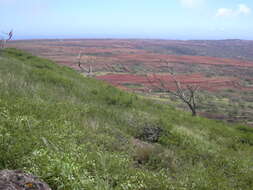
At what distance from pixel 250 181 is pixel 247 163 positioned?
1.10 metres

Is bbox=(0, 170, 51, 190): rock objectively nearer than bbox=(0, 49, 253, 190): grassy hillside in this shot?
Yes

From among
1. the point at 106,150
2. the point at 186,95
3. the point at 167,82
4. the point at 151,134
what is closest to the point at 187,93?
the point at 186,95

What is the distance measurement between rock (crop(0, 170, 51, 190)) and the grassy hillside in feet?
0.68

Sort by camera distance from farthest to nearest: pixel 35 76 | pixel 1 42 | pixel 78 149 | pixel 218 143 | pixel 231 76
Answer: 1. pixel 231 76
2. pixel 1 42
3. pixel 35 76
4. pixel 218 143
5. pixel 78 149

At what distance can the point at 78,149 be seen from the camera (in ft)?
13.2

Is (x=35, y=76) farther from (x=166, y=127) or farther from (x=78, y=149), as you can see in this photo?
(x=78, y=149)

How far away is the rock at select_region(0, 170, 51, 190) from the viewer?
2390 mm

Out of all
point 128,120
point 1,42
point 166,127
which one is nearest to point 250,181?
point 166,127

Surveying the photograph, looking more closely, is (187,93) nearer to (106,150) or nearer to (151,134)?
(151,134)

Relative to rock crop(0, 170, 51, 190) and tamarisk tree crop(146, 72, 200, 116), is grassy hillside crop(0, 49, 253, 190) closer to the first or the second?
rock crop(0, 170, 51, 190)

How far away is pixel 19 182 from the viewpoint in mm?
2479

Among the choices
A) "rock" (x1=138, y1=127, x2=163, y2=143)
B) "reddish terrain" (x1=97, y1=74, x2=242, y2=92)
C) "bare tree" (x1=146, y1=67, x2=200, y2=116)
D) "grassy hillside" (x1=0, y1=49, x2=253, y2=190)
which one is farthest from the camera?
"reddish terrain" (x1=97, y1=74, x2=242, y2=92)

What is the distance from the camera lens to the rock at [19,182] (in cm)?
239

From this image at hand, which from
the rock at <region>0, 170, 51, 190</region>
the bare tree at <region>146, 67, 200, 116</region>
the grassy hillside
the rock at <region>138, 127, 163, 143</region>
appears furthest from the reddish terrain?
the rock at <region>0, 170, 51, 190</region>
